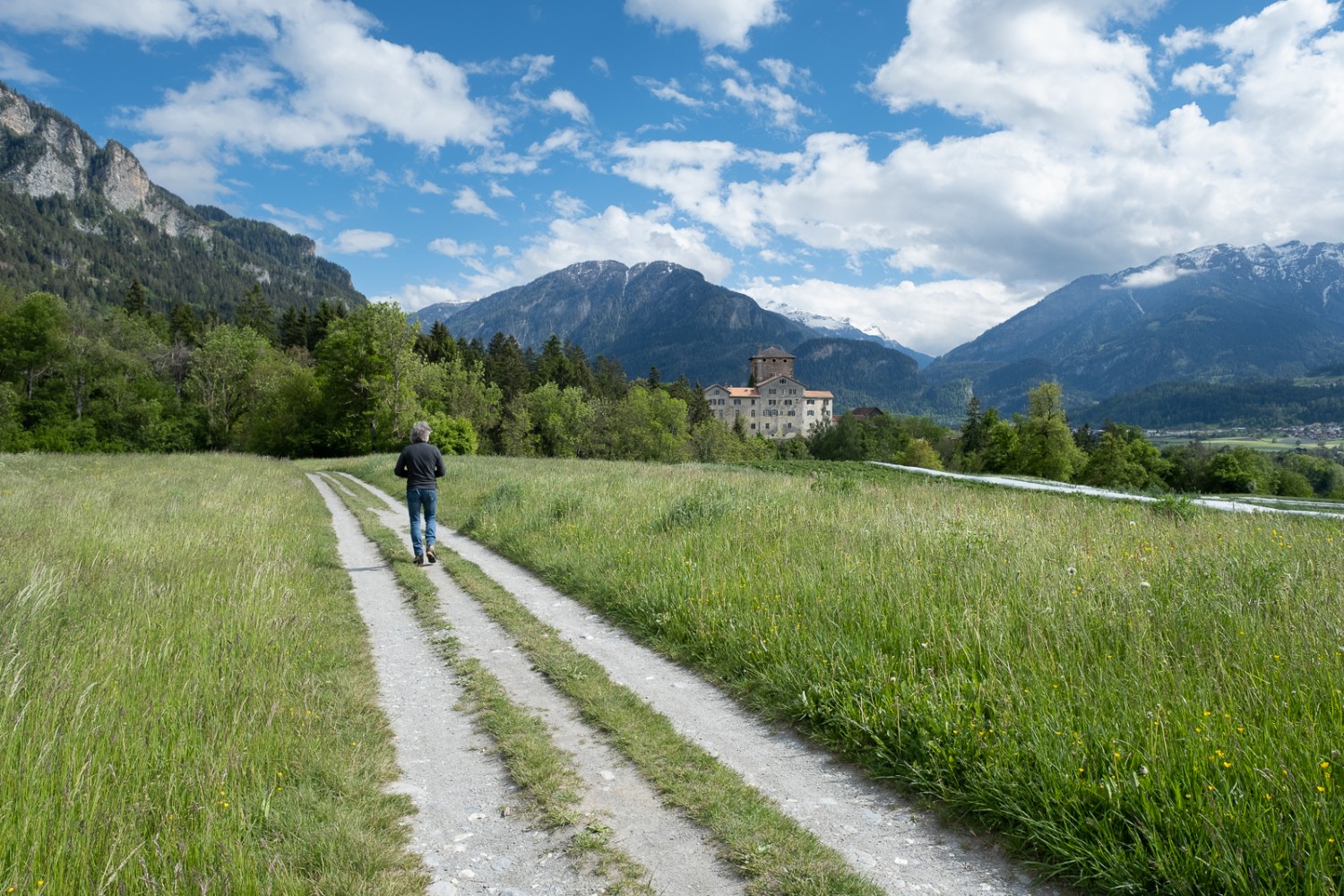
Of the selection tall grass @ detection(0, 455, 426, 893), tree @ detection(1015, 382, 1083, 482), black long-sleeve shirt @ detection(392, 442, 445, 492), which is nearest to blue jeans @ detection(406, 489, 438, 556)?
black long-sleeve shirt @ detection(392, 442, 445, 492)

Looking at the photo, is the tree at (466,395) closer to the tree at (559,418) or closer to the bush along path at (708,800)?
the tree at (559,418)

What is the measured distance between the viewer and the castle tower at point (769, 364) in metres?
188

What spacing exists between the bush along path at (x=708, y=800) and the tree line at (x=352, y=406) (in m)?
44.5

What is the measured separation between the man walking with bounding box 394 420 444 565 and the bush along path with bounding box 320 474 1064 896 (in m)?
5.32

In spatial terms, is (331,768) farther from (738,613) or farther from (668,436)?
(668,436)

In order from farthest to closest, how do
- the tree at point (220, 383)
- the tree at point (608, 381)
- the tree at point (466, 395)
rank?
the tree at point (608, 381), the tree at point (466, 395), the tree at point (220, 383)

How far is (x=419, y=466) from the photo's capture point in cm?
1203

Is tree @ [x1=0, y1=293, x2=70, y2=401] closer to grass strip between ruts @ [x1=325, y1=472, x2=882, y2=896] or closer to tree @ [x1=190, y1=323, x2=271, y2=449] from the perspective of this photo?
tree @ [x1=190, y1=323, x2=271, y2=449]

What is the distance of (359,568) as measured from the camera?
11.4m

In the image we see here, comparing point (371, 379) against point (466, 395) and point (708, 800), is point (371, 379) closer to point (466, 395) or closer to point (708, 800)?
point (466, 395)

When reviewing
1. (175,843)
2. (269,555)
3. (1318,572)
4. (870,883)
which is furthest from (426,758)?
(1318,572)

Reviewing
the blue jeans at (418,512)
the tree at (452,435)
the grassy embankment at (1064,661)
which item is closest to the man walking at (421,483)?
the blue jeans at (418,512)

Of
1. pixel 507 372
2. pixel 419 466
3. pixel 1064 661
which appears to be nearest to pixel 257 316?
pixel 507 372

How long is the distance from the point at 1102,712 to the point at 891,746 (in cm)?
138
